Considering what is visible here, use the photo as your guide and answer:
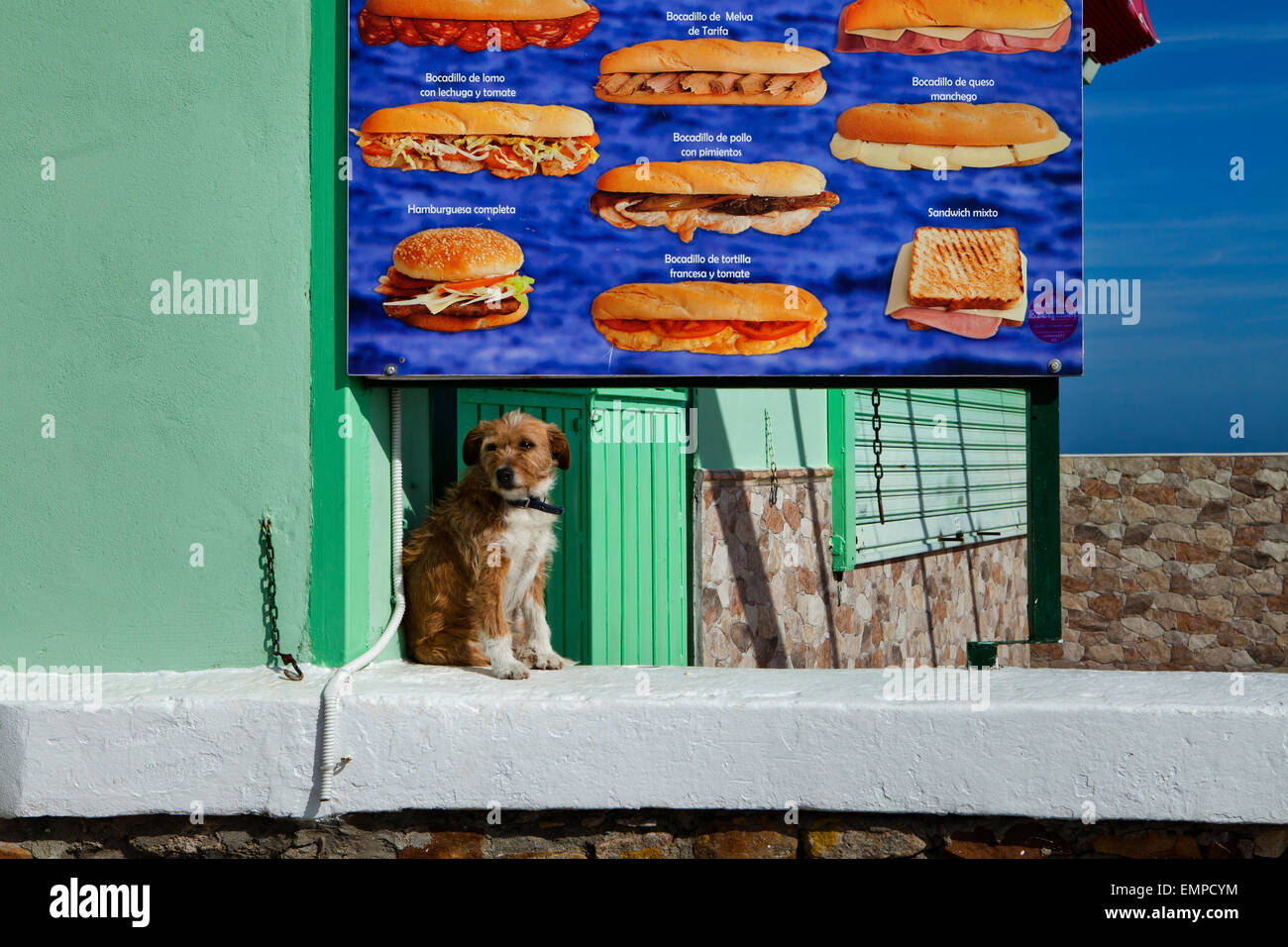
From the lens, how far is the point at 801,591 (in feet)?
27.0

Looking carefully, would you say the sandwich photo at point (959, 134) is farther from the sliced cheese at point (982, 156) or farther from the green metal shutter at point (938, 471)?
the green metal shutter at point (938, 471)

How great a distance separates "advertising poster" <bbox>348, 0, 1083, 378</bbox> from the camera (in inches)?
142

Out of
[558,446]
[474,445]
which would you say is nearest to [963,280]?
[558,446]

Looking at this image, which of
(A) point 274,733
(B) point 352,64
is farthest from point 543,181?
(A) point 274,733

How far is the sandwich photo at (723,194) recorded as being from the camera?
3.62 meters

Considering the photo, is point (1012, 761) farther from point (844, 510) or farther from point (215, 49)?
point (844, 510)

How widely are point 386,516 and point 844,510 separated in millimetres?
5215

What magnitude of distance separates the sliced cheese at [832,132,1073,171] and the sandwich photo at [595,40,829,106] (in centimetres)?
22

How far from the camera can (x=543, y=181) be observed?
3646mm

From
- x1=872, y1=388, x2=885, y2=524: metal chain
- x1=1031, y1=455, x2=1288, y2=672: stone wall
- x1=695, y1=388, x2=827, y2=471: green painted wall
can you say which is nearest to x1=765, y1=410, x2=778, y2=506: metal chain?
x1=695, y1=388, x2=827, y2=471: green painted wall

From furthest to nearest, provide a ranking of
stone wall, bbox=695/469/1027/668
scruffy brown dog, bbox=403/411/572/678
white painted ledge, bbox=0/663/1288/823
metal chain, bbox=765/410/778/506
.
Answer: metal chain, bbox=765/410/778/506, stone wall, bbox=695/469/1027/668, scruffy brown dog, bbox=403/411/572/678, white painted ledge, bbox=0/663/1288/823

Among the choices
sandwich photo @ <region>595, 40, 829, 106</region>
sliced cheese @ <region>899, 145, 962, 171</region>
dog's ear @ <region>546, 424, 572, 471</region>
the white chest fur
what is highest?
sandwich photo @ <region>595, 40, 829, 106</region>

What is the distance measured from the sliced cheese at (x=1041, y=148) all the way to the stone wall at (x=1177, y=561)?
9837 millimetres

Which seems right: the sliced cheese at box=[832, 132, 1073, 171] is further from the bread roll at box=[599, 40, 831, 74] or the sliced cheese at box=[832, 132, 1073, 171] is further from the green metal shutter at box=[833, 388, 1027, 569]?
the green metal shutter at box=[833, 388, 1027, 569]
